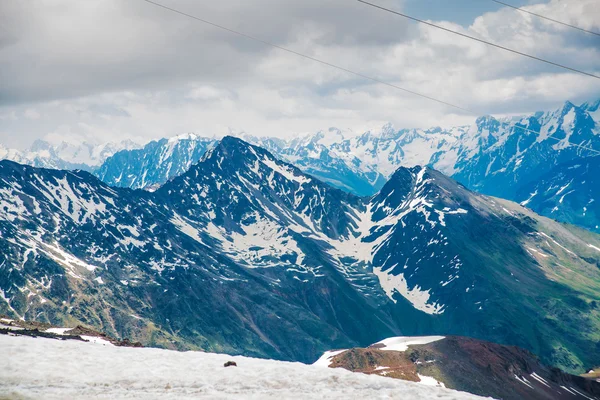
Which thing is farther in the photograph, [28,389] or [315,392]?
[315,392]

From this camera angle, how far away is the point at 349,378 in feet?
156

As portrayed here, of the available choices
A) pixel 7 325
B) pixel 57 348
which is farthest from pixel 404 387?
pixel 7 325

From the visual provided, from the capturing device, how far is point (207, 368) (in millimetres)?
49250

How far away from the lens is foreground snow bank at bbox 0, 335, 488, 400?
4259 centimetres

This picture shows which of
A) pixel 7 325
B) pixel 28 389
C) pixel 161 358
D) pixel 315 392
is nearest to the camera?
pixel 28 389

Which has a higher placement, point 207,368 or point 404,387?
point 404,387

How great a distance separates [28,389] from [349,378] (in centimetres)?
2249

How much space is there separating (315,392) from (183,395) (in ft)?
30.2

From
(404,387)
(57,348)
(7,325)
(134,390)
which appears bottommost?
(7,325)

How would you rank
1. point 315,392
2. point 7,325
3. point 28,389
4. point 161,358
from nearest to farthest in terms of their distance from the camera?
1. point 28,389
2. point 315,392
3. point 161,358
4. point 7,325

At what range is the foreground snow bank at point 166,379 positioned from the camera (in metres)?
42.6

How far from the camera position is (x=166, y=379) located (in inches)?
1799

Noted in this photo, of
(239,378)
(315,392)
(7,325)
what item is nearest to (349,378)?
(315,392)

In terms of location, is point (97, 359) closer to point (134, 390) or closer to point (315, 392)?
point (134, 390)
